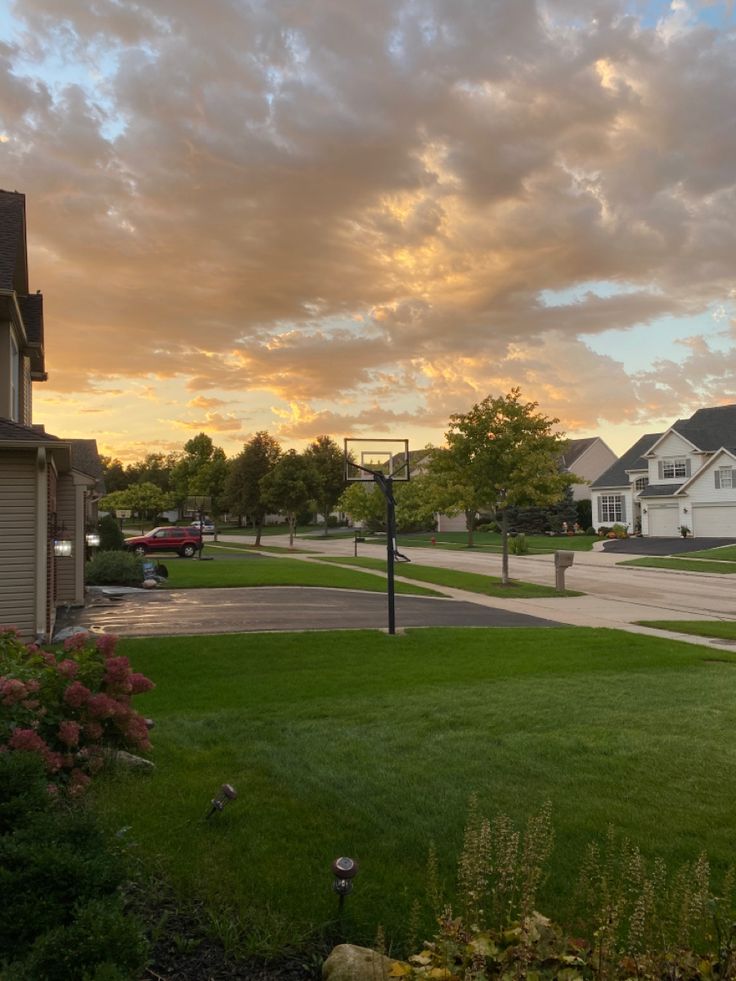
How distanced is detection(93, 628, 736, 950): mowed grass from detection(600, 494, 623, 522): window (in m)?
49.4

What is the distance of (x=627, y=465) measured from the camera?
198ft

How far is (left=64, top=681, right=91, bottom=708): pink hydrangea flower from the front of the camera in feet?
19.2

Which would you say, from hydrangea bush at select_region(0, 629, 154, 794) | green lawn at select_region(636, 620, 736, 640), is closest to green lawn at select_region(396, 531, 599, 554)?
green lawn at select_region(636, 620, 736, 640)

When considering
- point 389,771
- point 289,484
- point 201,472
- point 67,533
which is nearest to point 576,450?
point 289,484

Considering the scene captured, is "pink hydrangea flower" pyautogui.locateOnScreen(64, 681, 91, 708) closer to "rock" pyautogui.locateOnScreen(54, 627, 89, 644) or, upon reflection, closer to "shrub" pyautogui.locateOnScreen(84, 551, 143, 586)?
"rock" pyautogui.locateOnScreen(54, 627, 89, 644)

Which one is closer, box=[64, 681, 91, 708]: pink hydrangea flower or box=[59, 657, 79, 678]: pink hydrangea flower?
box=[64, 681, 91, 708]: pink hydrangea flower

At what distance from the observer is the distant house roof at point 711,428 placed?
176ft

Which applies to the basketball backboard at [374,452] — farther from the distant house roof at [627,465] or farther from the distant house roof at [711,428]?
the distant house roof at [627,465]

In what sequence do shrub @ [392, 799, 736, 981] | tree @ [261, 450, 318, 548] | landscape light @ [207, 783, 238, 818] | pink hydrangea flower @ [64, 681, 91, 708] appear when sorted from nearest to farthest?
shrub @ [392, 799, 736, 981], landscape light @ [207, 783, 238, 818], pink hydrangea flower @ [64, 681, 91, 708], tree @ [261, 450, 318, 548]

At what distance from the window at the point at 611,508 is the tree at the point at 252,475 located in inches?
1040

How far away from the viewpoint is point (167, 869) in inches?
189

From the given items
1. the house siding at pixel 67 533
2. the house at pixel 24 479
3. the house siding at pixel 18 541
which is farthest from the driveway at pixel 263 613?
the house siding at pixel 18 541

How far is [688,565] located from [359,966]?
118 ft

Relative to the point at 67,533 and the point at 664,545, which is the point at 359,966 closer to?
the point at 67,533
